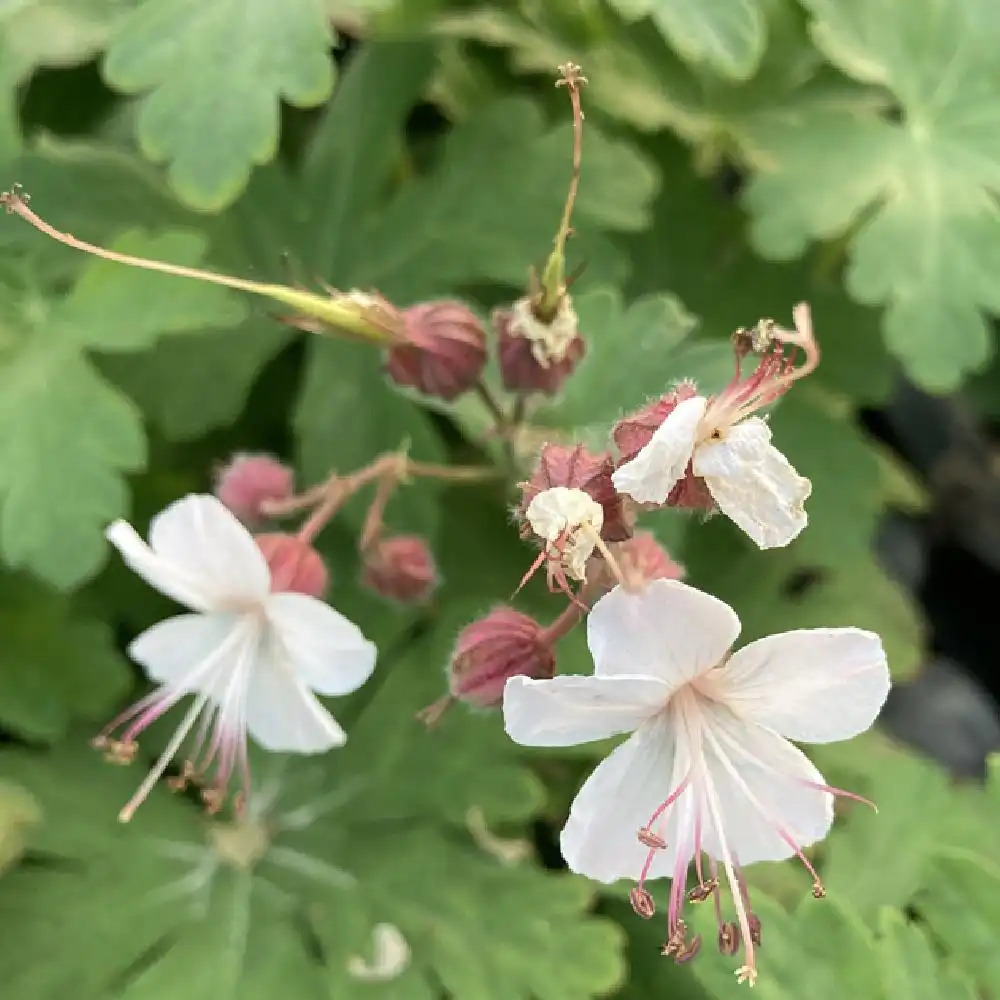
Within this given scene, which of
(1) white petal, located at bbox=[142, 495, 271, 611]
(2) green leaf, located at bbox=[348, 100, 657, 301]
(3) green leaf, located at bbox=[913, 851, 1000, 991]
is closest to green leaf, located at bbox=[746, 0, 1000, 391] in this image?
(2) green leaf, located at bbox=[348, 100, 657, 301]

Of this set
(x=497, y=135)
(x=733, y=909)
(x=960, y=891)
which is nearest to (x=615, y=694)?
(x=733, y=909)

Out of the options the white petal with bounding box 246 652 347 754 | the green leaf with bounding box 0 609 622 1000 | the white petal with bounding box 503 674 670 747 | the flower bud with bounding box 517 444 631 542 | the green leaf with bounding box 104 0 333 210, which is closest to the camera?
the white petal with bounding box 503 674 670 747

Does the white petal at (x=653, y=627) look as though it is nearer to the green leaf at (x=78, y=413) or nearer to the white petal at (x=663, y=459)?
the white petal at (x=663, y=459)

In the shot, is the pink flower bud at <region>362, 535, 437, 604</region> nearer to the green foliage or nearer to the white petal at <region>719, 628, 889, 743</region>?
the green foliage

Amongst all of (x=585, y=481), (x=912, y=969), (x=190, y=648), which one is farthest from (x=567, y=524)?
(x=912, y=969)

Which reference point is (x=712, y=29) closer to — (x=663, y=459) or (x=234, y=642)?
(x=663, y=459)
